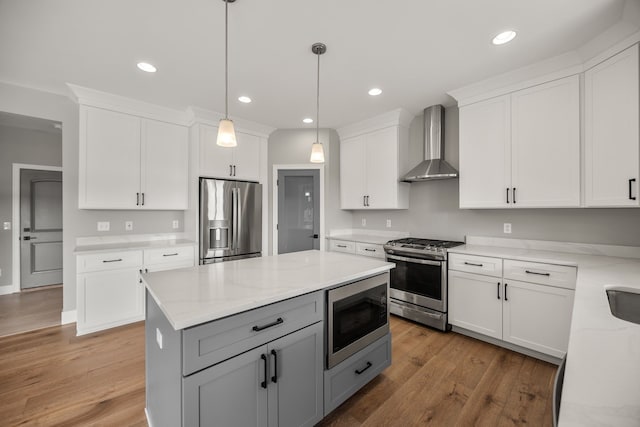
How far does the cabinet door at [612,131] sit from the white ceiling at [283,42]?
322 millimetres

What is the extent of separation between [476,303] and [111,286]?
12.9 feet

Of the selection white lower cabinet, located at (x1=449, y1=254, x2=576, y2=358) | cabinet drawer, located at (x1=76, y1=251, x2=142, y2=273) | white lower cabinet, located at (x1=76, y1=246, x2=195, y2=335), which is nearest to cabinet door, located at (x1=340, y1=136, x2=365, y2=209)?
white lower cabinet, located at (x1=449, y1=254, x2=576, y2=358)

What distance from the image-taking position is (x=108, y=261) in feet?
9.82

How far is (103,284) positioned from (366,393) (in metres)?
2.95

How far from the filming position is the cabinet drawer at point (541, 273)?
2189 mm

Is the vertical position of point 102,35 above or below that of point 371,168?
above

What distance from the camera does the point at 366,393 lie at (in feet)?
6.57

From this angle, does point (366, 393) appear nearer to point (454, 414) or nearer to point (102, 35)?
point (454, 414)

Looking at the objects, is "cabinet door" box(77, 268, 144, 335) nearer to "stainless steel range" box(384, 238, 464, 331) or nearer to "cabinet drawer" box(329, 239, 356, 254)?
"cabinet drawer" box(329, 239, 356, 254)

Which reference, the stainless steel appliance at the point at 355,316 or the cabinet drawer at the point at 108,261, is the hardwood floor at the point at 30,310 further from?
the stainless steel appliance at the point at 355,316

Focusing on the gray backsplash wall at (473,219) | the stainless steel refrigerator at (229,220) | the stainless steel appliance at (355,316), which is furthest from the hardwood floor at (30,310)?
the gray backsplash wall at (473,219)

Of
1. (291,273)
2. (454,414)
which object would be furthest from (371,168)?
(454,414)

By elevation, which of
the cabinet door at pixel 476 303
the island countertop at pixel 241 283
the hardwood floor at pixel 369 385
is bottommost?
the hardwood floor at pixel 369 385

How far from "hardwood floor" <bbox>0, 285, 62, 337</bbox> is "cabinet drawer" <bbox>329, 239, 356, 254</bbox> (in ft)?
11.6
